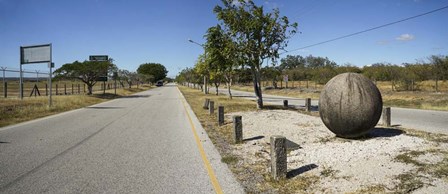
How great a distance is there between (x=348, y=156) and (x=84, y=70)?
111ft

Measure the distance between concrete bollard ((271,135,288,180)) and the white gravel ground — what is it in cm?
46

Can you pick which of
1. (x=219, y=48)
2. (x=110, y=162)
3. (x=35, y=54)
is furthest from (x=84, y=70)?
(x=110, y=162)

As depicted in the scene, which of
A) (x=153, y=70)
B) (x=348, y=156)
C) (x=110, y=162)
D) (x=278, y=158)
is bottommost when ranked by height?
(x=110, y=162)

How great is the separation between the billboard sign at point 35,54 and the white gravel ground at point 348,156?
22.9 metres

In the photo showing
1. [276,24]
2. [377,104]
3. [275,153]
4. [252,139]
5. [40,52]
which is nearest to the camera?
[275,153]

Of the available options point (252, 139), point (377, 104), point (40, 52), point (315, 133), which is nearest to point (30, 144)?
point (252, 139)

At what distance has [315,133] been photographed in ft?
33.2

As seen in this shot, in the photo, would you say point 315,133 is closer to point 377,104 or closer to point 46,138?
point 377,104

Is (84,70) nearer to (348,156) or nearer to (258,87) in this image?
(258,87)

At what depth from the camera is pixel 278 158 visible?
5746mm

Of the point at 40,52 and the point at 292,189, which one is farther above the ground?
the point at 40,52

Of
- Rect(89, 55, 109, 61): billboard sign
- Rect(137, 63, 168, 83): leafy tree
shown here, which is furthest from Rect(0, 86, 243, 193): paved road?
Rect(137, 63, 168, 83): leafy tree

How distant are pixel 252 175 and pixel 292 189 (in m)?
1.01

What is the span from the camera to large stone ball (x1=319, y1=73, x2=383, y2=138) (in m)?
8.16
